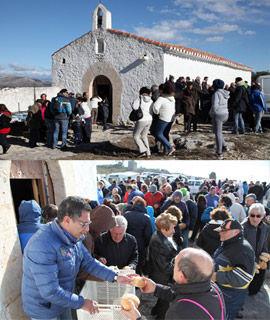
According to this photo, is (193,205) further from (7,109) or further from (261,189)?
(7,109)

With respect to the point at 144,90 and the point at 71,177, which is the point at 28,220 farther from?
the point at 144,90

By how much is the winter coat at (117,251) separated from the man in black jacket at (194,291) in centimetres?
88

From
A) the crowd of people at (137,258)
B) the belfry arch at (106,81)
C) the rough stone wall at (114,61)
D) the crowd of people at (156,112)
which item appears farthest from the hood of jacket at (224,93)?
the crowd of people at (137,258)

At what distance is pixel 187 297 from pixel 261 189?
10.6 feet

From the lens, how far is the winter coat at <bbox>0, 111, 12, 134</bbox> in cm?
214

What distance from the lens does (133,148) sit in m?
2.28

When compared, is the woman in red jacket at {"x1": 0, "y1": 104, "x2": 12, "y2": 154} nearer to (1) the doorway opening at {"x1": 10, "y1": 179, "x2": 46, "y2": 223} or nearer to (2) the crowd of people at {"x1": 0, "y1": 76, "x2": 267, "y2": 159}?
(2) the crowd of people at {"x1": 0, "y1": 76, "x2": 267, "y2": 159}

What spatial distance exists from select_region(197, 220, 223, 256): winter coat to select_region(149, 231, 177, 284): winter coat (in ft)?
1.44

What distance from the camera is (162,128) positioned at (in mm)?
Result: 2332

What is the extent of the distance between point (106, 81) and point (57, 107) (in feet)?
1.44

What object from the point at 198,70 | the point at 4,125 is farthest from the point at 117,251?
the point at 198,70

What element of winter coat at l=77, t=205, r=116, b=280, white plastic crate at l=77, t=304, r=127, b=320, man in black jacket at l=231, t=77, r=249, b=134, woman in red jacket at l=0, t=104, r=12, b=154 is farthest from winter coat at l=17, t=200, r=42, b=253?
man in black jacket at l=231, t=77, r=249, b=134

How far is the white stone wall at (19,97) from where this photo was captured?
2.32 m

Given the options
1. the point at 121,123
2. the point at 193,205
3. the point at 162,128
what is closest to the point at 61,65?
the point at 121,123
